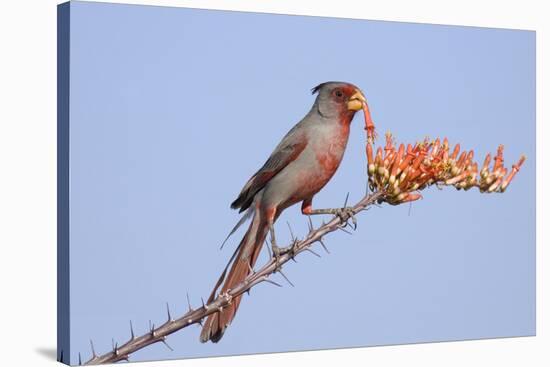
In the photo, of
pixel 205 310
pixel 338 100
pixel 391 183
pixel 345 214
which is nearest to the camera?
pixel 205 310

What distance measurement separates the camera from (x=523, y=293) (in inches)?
439

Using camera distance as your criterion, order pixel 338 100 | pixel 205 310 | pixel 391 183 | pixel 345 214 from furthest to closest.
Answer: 1. pixel 338 100
2. pixel 345 214
3. pixel 391 183
4. pixel 205 310

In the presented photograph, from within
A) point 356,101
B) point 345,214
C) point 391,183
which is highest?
point 356,101

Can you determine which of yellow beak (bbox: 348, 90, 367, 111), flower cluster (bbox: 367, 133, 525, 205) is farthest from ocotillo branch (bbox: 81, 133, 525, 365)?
yellow beak (bbox: 348, 90, 367, 111)

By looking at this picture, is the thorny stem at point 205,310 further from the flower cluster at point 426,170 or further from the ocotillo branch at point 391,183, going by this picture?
the flower cluster at point 426,170

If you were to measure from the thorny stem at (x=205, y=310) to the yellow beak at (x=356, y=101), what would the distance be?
2.91 ft

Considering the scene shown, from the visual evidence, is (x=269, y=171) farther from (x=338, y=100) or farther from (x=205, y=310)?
(x=205, y=310)

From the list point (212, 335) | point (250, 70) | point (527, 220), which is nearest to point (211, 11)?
point (250, 70)

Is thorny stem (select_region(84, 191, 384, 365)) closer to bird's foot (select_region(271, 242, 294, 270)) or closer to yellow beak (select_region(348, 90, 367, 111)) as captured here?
bird's foot (select_region(271, 242, 294, 270))

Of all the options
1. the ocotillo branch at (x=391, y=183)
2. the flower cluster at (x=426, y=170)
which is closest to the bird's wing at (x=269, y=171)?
the ocotillo branch at (x=391, y=183)

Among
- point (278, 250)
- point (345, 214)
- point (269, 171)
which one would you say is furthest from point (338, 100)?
point (278, 250)

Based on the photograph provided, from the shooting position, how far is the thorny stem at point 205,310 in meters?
8.98

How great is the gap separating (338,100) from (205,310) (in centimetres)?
212

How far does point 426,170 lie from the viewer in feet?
33.0
